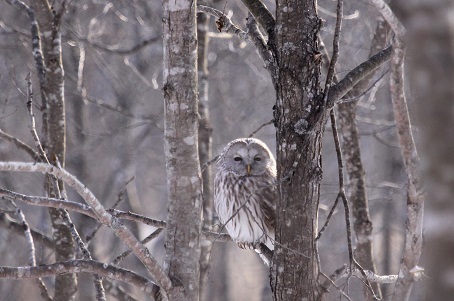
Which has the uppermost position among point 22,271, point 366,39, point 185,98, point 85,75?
point 85,75

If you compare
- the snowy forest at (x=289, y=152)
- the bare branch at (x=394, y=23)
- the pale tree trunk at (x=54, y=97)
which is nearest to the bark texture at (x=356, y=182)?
the snowy forest at (x=289, y=152)

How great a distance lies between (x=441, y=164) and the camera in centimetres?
111

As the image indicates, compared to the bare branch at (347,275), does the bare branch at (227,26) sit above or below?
above

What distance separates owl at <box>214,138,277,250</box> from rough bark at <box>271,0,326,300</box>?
1818mm

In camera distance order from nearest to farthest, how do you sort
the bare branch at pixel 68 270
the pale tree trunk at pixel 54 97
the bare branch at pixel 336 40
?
the bare branch at pixel 68 270 < the bare branch at pixel 336 40 < the pale tree trunk at pixel 54 97

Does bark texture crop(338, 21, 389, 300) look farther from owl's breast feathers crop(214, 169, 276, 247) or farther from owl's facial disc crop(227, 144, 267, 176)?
owl's facial disc crop(227, 144, 267, 176)

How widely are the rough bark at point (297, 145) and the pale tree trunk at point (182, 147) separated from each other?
0.38 metres

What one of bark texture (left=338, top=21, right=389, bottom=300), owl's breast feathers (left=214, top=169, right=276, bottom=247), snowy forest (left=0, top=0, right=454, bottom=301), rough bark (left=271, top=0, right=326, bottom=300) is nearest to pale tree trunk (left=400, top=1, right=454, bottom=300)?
snowy forest (left=0, top=0, right=454, bottom=301)

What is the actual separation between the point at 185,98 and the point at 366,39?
15.9 ft

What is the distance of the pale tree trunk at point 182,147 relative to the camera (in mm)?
2818

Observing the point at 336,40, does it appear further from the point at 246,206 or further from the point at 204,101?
the point at 204,101

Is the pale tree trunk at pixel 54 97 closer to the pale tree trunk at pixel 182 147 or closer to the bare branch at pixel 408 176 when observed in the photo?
the pale tree trunk at pixel 182 147

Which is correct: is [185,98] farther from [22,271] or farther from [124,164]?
[124,164]

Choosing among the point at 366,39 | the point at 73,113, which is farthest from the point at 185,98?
the point at 73,113
